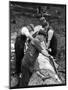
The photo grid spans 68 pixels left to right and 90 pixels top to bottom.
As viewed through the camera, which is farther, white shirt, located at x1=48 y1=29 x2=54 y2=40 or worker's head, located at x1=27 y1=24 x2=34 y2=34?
white shirt, located at x1=48 y1=29 x2=54 y2=40

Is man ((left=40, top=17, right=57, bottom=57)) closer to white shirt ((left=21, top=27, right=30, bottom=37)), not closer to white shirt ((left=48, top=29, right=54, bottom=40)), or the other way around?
white shirt ((left=48, top=29, right=54, bottom=40))

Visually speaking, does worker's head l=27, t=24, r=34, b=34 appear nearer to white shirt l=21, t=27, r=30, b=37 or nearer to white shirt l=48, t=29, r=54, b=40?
white shirt l=21, t=27, r=30, b=37

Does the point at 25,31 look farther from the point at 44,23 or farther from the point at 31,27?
the point at 44,23

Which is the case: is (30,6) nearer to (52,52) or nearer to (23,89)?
(52,52)

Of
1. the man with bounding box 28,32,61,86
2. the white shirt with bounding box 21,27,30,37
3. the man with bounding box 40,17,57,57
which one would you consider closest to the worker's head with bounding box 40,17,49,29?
the man with bounding box 40,17,57,57

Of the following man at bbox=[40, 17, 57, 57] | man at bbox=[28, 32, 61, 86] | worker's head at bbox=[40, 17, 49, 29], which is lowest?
man at bbox=[28, 32, 61, 86]

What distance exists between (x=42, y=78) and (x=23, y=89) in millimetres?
337

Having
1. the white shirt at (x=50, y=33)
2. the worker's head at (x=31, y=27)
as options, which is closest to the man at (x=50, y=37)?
the white shirt at (x=50, y=33)

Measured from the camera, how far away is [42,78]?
3.70 metres

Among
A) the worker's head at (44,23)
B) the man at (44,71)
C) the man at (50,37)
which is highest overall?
the worker's head at (44,23)

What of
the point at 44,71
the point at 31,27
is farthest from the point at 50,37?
the point at 44,71

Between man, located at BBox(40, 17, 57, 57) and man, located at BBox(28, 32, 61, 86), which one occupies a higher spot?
man, located at BBox(40, 17, 57, 57)

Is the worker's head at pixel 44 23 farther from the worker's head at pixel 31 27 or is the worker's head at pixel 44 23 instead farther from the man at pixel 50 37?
the worker's head at pixel 31 27

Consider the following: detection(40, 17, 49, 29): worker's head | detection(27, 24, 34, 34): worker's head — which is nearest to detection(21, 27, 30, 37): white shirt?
detection(27, 24, 34, 34): worker's head
